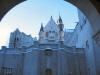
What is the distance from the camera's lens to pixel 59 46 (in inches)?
870

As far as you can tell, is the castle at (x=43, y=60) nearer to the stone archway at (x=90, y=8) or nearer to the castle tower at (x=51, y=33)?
the castle tower at (x=51, y=33)

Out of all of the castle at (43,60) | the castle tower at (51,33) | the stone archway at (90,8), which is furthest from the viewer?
the castle tower at (51,33)

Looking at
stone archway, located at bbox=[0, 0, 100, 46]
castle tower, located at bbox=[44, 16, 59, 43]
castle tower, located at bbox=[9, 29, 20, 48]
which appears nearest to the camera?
stone archway, located at bbox=[0, 0, 100, 46]

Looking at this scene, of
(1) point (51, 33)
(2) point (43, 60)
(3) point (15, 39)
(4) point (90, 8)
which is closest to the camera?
(4) point (90, 8)

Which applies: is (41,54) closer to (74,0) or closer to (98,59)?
(98,59)

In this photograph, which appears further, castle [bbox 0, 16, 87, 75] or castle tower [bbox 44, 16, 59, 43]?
castle tower [bbox 44, 16, 59, 43]

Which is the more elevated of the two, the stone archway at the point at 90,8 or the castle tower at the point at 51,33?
the castle tower at the point at 51,33

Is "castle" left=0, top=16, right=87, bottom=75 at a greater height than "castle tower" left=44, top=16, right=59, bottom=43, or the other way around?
"castle tower" left=44, top=16, right=59, bottom=43

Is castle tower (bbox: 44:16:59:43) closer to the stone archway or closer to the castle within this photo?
the castle

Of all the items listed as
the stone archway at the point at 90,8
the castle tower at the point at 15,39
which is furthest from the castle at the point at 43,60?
Answer: the stone archway at the point at 90,8

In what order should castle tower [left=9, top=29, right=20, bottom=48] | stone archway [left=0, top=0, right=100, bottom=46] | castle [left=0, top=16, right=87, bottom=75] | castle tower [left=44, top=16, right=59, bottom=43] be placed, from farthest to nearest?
castle tower [left=44, top=16, right=59, bottom=43] → castle tower [left=9, top=29, right=20, bottom=48] → castle [left=0, top=16, right=87, bottom=75] → stone archway [left=0, top=0, right=100, bottom=46]

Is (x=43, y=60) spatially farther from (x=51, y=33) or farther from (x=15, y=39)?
(x=15, y=39)

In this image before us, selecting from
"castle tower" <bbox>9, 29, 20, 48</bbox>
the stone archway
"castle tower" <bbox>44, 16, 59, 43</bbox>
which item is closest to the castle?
"castle tower" <bbox>9, 29, 20, 48</bbox>

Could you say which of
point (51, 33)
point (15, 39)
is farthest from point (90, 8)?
point (15, 39)
